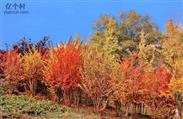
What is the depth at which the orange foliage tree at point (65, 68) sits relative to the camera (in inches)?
587

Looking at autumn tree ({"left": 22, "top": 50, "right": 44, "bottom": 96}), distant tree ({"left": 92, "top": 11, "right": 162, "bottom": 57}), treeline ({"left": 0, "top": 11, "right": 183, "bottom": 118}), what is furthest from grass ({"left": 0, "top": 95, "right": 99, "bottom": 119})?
distant tree ({"left": 92, "top": 11, "right": 162, "bottom": 57})

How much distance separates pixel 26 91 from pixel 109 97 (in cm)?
423

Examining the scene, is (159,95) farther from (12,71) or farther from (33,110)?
(12,71)

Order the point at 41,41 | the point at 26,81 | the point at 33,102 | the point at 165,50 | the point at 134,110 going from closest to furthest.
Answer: the point at 33,102
the point at 134,110
the point at 26,81
the point at 41,41
the point at 165,50

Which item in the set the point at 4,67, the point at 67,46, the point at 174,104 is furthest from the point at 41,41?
the point at 174,104

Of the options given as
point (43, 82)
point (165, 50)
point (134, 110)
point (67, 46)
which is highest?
point (165, 50)

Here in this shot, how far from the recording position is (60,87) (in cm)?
1547

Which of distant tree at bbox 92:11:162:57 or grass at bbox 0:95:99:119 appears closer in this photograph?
grass at bbox 0:95:99:119

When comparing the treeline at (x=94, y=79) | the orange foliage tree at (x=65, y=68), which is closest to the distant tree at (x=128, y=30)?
the treeline at (x=94, y=79)

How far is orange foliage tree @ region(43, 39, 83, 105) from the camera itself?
48.9ft

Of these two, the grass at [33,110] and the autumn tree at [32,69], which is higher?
the autumn tree at [32,69]

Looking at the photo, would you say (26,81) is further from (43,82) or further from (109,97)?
(109,97)

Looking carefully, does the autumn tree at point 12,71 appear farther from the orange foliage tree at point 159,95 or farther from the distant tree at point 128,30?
the distant tree at point 128,30

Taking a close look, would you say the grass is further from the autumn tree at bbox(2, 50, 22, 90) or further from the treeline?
the autumn tree at bbox(2, 50, 22, 90)
